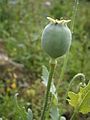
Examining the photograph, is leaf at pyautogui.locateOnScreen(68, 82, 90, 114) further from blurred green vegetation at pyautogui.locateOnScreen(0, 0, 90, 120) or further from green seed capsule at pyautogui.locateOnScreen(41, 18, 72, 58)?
blurred green vegetation at pyautogui.locateOnScreen(0, 0, 90, 120)

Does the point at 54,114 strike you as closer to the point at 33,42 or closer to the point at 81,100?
the point at 81,100

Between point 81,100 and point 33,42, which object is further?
point 33,42

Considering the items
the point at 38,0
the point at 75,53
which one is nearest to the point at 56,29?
the point at 75,53

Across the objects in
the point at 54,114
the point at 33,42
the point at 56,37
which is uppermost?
the point at 56,37

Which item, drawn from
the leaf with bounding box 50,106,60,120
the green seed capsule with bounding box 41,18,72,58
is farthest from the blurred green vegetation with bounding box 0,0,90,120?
the green seed capsule with bounding box 41,18,72,58

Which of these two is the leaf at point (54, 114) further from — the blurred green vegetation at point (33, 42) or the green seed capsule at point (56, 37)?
the blurred green vegetation at point (33, 42)

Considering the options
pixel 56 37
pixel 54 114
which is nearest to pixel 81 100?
pixel 54 114
